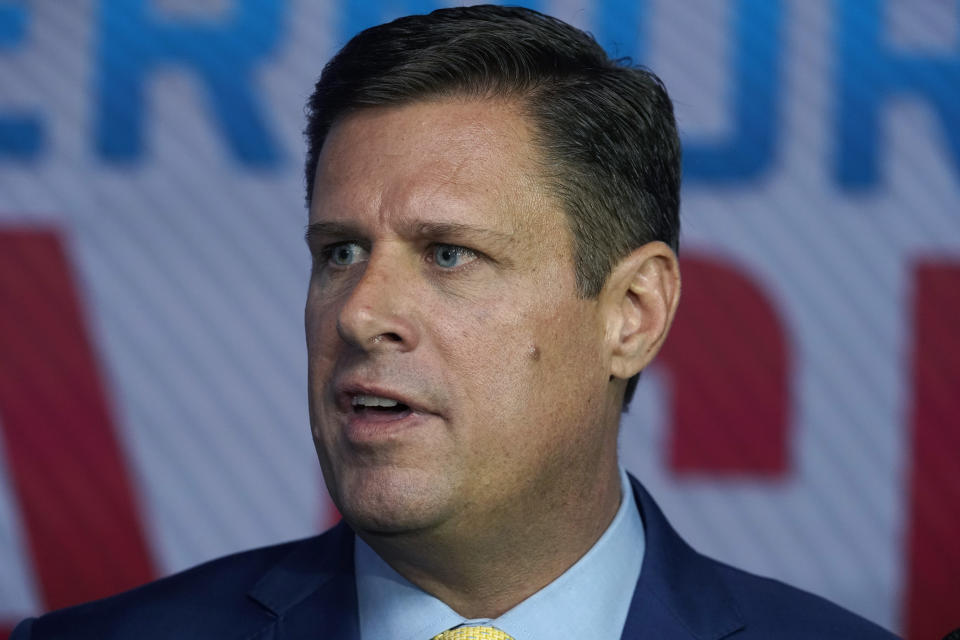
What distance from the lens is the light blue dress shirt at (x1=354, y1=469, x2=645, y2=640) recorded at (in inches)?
68.1

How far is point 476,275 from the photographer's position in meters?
1.67

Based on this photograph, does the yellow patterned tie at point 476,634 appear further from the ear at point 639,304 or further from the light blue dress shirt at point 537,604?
the ear at point 639,304

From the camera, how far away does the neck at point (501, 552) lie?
1.68 meters

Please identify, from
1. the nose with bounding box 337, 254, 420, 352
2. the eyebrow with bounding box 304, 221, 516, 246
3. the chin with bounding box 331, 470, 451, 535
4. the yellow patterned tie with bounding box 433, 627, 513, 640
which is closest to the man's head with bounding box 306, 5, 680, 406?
the eyebrow with bounding box 304, 221, 516, 246

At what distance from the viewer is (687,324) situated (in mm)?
4285

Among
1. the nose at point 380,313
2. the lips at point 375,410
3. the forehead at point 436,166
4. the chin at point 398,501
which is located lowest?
the chin at point 398,501

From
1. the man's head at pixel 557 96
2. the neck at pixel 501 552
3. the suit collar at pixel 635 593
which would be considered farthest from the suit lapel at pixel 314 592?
the man's head at pixel 557 96

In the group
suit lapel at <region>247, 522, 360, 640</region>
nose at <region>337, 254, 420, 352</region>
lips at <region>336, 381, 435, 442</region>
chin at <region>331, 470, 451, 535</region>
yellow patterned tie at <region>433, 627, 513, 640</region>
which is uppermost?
nose at <region>337, 254, 420, 352</region>

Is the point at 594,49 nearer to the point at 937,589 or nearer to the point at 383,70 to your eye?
the point at 383,70

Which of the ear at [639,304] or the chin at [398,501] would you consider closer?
the chin at [398,501]

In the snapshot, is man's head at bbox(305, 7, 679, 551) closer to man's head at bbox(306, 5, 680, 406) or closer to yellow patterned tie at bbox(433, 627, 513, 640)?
man's head at bbox(306, 5, 680, 406)

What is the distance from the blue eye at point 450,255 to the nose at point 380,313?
0.05m

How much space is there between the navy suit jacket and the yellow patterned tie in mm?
164

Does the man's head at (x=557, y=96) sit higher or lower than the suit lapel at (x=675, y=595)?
higher
